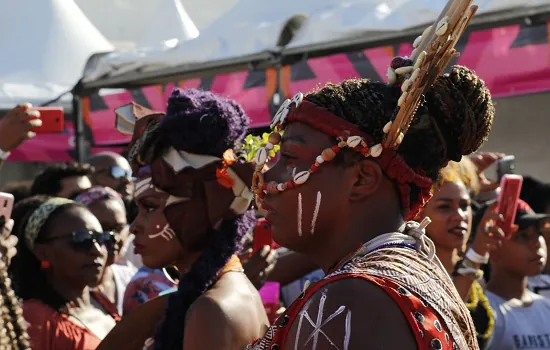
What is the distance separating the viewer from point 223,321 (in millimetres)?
2854

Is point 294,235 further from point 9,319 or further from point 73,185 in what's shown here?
point 73,185

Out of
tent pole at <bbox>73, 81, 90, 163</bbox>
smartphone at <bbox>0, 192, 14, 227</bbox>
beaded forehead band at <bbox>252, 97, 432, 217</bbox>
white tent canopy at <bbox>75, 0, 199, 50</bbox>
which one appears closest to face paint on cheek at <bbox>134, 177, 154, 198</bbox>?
smartphone at <bbox>0, 192, 14, 227</bbox>

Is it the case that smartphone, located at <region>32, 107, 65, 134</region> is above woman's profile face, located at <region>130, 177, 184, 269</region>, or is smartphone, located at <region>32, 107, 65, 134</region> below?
below

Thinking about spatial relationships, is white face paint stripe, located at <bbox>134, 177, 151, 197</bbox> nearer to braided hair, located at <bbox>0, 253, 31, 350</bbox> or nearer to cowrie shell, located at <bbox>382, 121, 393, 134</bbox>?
braided hair, located at <bbox>0, 253, 31, 350</bbox>

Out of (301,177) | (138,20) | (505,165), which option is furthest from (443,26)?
(138,20)

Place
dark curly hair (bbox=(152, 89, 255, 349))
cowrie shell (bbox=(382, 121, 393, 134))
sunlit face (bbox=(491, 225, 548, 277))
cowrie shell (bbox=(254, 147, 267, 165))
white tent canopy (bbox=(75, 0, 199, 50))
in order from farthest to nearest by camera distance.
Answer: white tent canopy (bbox=(75, 0, 199, 50)) → sunlit face (bbox=(491, 225, 548, 277)) → dark curly hair (bbox=(152, 89, 255, 349)) → cowrie shell (bbox=(254, 147, 267, 165)) → cowrie shell (bbox=(382, 121, 393, 134))

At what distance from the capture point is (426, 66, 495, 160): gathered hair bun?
219 cm

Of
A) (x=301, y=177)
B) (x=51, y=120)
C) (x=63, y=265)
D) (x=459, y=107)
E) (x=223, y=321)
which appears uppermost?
(x=459, y=107)

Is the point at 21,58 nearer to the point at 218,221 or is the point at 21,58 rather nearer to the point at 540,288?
the point at 540,288

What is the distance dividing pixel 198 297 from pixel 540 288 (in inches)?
143

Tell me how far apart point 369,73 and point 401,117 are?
15.0ft

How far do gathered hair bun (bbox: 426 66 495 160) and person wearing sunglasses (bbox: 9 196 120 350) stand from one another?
258 centimetres

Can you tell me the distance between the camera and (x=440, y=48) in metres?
2.04

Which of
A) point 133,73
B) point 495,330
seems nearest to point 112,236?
point 495,330
